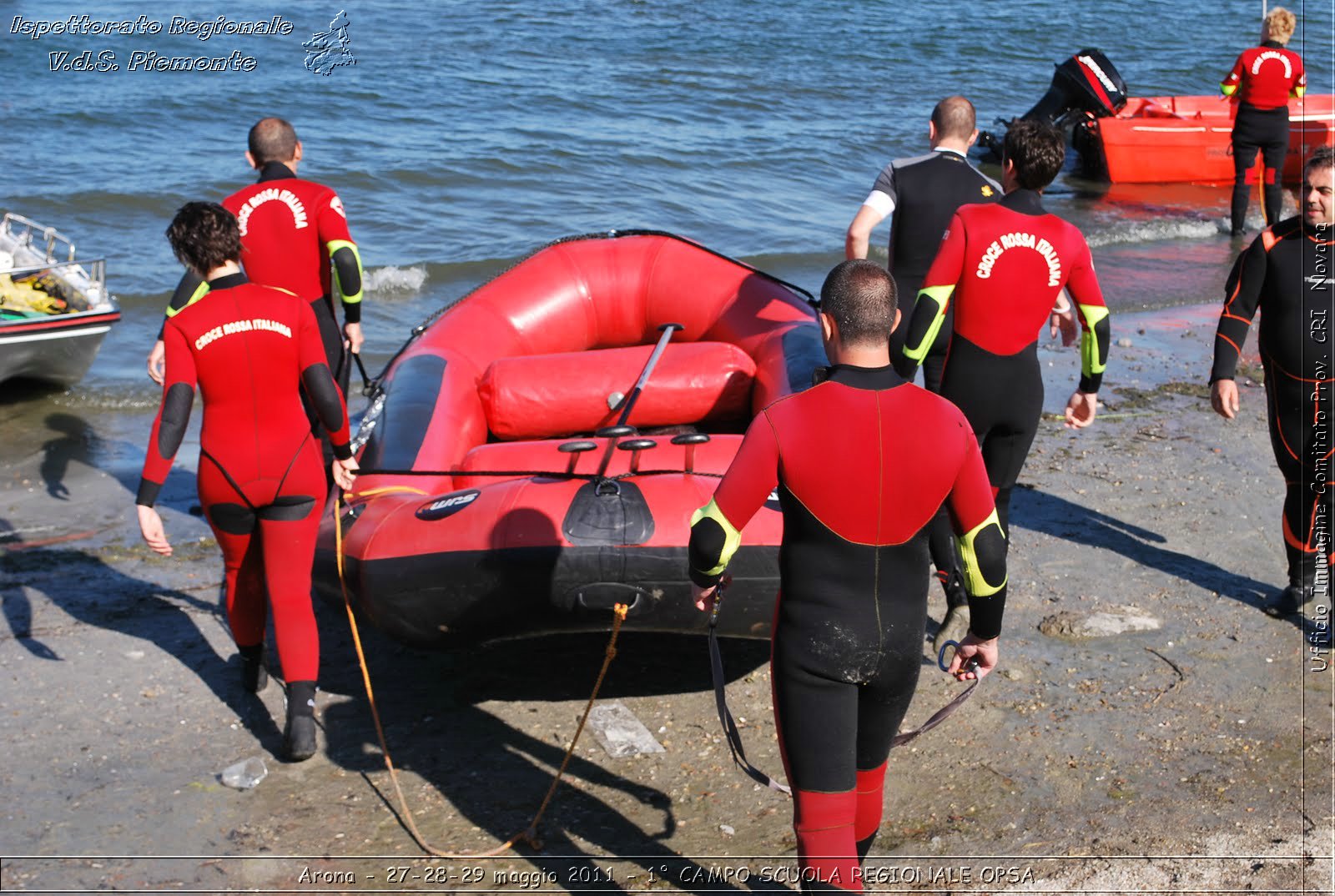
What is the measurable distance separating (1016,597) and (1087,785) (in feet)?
4.13

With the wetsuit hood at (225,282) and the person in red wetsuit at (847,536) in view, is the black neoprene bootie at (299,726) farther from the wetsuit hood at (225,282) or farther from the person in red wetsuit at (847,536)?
the person in red wetsuit at (847,536)

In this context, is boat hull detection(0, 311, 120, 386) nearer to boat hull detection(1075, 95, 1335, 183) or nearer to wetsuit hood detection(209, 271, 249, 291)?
wetsuit hood detection(209, 271, 249, 291)

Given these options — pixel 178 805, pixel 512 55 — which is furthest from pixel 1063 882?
pixel 512 55

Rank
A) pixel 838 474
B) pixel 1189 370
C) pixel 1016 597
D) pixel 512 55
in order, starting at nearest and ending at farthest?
1. pixel 838 474
2. pixel 1016 597
3. pixel 1189 370
4. pixel 512 55

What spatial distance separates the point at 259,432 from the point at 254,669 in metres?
0.93

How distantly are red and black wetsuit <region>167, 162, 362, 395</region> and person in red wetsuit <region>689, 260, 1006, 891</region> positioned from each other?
2813 millimetres

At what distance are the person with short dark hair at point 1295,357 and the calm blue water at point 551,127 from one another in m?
6.23

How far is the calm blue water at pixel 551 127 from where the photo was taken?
1177 centimetres

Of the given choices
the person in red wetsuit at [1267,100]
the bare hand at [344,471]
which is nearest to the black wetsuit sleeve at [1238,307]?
the bare hand at [344,471]

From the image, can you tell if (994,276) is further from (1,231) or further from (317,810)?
(1,231)

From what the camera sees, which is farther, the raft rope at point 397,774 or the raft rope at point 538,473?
the raft rope at point 538,473

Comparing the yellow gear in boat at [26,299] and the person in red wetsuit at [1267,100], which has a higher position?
the person in red wetsuit at [1267,100]

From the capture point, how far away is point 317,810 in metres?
3.67

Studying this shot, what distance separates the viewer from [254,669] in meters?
4.29
